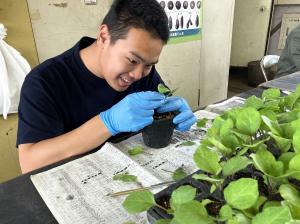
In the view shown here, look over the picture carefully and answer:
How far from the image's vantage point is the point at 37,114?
784 mm

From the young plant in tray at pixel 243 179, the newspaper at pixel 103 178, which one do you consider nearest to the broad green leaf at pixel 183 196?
the young plant in tray at pixel 243 179

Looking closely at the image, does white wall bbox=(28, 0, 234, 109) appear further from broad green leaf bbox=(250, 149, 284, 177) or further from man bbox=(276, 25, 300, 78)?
broad green leaf bbox=(250, 149, 284, 177)

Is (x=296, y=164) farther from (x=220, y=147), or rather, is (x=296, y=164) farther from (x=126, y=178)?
(x=126, y=178)

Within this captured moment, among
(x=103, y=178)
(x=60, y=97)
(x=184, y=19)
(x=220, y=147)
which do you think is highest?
(x=184, y=19)

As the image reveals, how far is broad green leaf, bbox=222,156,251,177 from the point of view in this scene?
10.7 inches

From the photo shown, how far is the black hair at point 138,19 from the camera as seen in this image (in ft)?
2.45

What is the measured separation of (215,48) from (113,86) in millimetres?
1700

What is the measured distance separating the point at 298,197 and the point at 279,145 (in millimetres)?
91

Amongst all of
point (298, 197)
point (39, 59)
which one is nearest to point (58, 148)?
point (298, 197)

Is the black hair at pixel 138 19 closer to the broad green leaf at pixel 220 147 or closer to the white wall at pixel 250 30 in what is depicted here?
the broad green leaf at pixel 220 147

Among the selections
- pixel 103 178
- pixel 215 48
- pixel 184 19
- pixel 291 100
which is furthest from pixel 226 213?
pixel 215 48

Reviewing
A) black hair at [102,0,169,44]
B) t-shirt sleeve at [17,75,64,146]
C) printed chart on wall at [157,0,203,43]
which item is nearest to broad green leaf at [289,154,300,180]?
black hair at [102,0,169,44]

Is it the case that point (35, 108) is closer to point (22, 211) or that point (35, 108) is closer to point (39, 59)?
point (22, 211)

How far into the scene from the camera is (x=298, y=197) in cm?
24
